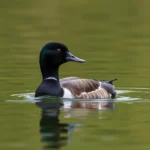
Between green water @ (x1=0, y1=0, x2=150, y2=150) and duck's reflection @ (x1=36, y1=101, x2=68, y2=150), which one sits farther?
green water @ (x1=0, y1=0, x2=150, y2=150)

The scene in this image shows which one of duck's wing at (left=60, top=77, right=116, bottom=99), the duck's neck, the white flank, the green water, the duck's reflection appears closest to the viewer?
the duck's reflection

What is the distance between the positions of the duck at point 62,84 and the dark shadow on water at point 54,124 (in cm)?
29

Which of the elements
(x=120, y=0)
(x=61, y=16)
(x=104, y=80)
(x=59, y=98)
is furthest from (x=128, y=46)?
(x=120, y=0)

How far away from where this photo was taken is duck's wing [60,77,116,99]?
60.8ft

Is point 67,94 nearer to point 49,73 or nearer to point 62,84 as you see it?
point 62,84

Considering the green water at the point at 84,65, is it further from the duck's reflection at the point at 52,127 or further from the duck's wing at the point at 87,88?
the duck's wing at the point at 87,88

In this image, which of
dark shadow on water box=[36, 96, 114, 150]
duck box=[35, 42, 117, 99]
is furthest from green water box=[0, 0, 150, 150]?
duck box=[35, 42, 117, 99]

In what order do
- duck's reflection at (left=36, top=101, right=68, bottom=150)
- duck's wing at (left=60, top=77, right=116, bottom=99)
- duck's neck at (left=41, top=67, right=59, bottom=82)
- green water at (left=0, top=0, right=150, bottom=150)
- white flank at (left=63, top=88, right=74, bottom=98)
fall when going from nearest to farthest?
duck's reflection at (left=36, top=101, right=68, bottom=150) < green water at (left=0, top=0, right=150, bottom=150) < white flank at (left=63, top=88, right=74, bottom=98) < duck's wing at (left=60, top=77, right=116, bottom=99) < duck's neck at (left=41, top=67, right=59, bottom=82)

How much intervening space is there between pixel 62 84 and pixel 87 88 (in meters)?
0.48

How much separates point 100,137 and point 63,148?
103cm

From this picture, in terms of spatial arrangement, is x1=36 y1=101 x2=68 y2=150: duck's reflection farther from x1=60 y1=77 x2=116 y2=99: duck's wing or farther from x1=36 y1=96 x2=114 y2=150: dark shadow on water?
x1=60 y1=77 x2=116 y2=99: duck's wing

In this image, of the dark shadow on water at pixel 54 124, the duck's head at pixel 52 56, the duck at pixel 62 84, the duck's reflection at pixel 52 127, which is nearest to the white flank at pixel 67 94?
the duck at pixel 62 84

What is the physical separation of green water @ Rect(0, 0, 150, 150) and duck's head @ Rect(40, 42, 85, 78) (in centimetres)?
62

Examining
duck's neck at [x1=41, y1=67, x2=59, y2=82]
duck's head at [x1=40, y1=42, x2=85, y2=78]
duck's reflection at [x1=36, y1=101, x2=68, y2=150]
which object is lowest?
duck's reflection at [x1=36, y1=101, x2=68, y2=150]
